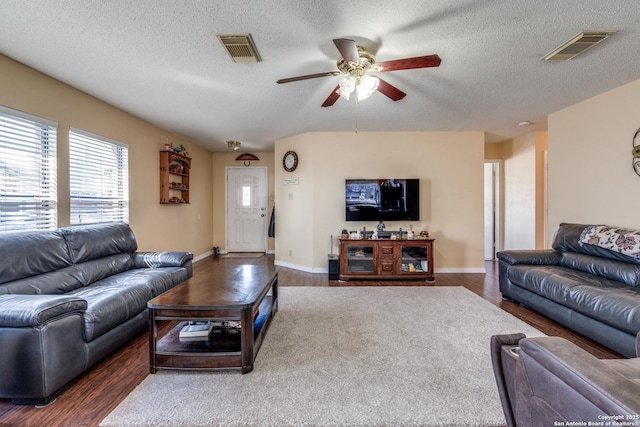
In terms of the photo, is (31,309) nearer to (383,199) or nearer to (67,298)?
(67,298)

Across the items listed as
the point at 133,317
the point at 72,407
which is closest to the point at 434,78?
the point at 133,317

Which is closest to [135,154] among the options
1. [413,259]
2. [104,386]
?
[104,386]

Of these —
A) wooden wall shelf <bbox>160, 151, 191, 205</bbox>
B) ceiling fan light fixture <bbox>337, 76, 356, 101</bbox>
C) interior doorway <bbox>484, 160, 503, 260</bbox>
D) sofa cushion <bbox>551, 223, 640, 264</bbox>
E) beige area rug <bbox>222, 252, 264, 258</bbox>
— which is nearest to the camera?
ceiling fan light fixture <bbox>337, 76, 356, 101</bbox>

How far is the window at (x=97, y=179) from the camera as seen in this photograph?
3.06m

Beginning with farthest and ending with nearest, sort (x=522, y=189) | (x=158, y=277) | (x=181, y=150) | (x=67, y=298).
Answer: (x=522, y=189) < (x=181, y=150) < (x=158, y=277) < (x=67, y=298)

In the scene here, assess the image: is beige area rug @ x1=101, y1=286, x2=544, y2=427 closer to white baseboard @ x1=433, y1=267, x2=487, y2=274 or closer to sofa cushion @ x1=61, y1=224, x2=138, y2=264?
sofa cushion @ x1=61, y1=224, x2=138, y2=264

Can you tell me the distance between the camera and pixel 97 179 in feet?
11.0

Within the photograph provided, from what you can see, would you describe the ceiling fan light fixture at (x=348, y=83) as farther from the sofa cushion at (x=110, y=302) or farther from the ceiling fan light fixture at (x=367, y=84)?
the sofa cushion at (x=110, y=302)

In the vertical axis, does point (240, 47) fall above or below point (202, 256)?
above

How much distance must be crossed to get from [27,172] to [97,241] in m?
0.84

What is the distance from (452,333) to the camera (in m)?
2.45

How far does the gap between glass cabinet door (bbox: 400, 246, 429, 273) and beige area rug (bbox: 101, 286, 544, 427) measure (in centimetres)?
146

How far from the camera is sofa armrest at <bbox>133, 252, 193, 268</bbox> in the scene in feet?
10.1

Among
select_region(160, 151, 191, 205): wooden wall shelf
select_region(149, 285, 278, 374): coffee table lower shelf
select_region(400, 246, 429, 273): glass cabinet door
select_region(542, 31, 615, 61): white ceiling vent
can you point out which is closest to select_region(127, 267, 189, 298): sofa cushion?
select_region(149, 285, 278, 374): coffee table lower shelf
